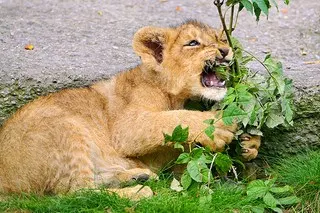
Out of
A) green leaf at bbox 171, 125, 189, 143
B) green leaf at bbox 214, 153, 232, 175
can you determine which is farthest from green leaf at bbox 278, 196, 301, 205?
green leaf at bbox 171, 125, 189, 143

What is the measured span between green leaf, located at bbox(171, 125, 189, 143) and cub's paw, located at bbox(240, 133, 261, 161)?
0.63m

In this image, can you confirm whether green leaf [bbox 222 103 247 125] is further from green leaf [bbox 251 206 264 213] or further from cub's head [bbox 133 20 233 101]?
green leaf [bbox 251 206 264 213]

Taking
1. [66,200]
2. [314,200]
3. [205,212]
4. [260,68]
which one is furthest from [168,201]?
[260,68]

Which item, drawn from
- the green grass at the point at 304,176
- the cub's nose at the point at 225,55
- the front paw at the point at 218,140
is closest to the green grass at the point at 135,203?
the front paw at the point at 218,140

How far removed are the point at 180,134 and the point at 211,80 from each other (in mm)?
810

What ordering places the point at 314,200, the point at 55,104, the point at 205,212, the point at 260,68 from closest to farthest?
the point at 205,212, the point at 314,200, the point at 55,104, the point at 260,68

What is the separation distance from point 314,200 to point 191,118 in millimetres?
1297

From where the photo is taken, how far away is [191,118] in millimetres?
7688

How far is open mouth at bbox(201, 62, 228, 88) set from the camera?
7855 mm

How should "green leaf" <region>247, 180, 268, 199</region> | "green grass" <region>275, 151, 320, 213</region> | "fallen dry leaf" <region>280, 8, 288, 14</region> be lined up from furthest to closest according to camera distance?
"fallen dry leaf" <region>280, 8, 288, 14</region> → "green grass" <region>275, 151, 320, 213</region> → "green leaf" <region>247, 180, 268, 199</region>

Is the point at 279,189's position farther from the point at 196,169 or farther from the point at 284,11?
the point at 284,11

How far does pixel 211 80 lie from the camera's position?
26.1ft

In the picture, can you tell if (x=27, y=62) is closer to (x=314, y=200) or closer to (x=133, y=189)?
(x=133, y=189)

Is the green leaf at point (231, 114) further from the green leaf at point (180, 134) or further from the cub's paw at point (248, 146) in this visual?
the cub's paw at point (248, 146)
